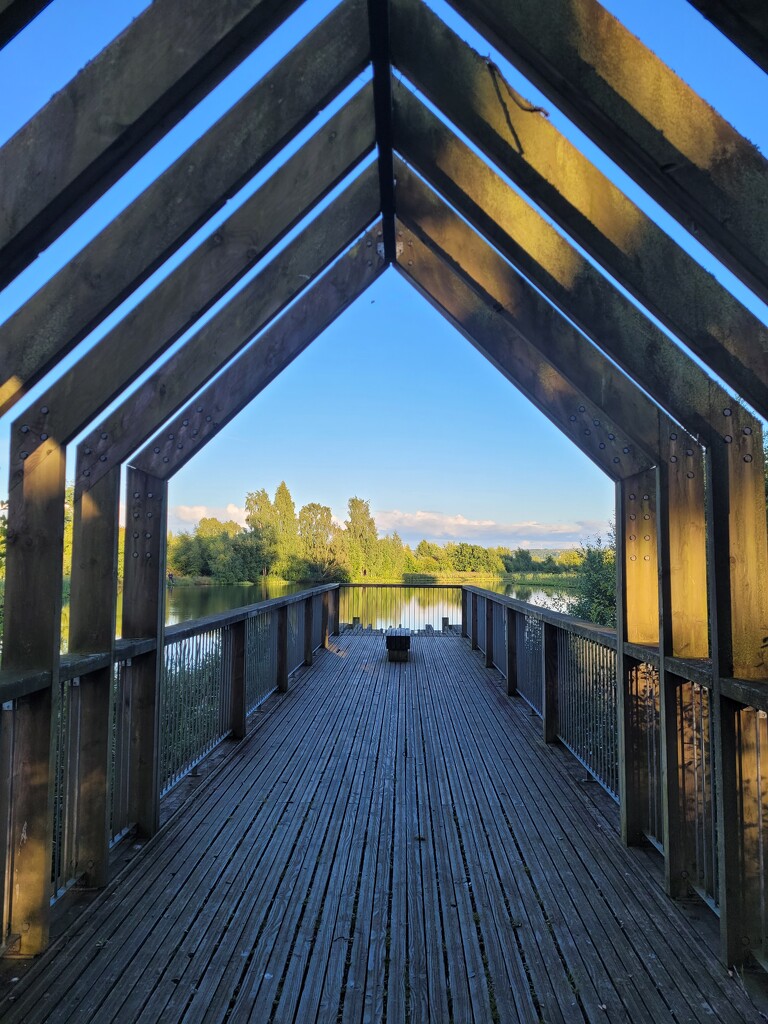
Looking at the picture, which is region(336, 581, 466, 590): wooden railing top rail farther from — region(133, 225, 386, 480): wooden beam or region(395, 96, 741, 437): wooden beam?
region(395, 96, 741, 437): wooden beam

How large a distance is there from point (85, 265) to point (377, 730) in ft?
14.4

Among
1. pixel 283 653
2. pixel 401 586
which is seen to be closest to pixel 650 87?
pixel 283 653

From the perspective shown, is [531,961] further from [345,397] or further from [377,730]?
[345,397]

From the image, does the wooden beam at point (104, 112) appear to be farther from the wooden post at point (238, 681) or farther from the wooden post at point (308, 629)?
the wooden post at point (308, 629)

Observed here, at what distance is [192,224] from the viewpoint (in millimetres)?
2424

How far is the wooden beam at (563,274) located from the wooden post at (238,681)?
3.56m

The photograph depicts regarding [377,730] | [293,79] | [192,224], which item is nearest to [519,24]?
[293,79]

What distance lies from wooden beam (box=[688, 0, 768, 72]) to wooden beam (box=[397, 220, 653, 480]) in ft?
6.57

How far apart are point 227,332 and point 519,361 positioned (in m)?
1.91

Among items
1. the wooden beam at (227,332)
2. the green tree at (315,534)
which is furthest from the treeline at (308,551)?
the wooden beam at (227,332)

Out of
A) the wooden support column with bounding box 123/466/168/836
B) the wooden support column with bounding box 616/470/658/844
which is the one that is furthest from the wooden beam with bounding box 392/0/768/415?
the wooden support column with bounding box 123/466/168/836

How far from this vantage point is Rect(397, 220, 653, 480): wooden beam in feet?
11.8

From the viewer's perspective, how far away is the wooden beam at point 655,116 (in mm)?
1646

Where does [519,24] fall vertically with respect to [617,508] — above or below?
above
